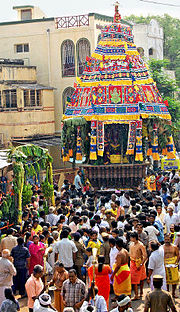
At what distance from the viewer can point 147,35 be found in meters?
40.0

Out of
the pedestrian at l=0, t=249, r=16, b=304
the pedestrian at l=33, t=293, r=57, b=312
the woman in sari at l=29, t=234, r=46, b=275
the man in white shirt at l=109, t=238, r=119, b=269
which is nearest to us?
the pedestrian at l=33, t=293, r=57, b=312

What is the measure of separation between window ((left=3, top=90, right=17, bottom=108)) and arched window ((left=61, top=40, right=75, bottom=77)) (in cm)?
366

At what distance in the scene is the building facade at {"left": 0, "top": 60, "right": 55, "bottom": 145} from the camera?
2745cm

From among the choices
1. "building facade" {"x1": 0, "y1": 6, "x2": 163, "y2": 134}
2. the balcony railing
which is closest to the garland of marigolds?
"building facade" {"x1": 0, "y1": 6, "x2": 163, "y2": 134}

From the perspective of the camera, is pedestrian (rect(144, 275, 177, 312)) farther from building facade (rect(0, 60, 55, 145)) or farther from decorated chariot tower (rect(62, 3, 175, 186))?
building facade (rect(0, 60, 55, 145))

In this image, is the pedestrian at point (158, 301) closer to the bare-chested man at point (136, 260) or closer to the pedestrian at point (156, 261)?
the pedestrian at point (156, 261)

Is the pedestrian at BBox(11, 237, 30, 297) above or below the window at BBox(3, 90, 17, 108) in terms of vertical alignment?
below

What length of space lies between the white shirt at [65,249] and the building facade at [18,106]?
15.9 metres

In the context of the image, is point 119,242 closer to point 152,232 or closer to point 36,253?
point 36,253

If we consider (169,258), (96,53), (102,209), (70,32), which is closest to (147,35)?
(70,32)

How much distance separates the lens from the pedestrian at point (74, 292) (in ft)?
32.2

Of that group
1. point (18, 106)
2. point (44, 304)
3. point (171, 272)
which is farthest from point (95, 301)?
point (18, 106)

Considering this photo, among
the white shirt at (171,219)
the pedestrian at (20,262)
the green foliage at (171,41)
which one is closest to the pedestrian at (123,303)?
the pedestrian at (20,262)

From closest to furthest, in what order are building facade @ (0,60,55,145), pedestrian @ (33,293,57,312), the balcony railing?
1. pedestrian @ (33,293,57,312)
2. building facade @ (0,60,55,145)
3. the balcony railing
